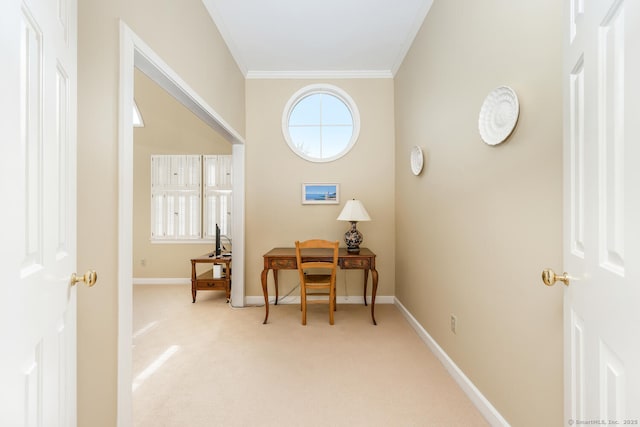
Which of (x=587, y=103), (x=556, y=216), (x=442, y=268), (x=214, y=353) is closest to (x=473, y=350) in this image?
(x=442, y=268)

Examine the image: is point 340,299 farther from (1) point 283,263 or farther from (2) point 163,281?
(2) point 163,281

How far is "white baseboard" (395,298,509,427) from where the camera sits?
63.8 inches

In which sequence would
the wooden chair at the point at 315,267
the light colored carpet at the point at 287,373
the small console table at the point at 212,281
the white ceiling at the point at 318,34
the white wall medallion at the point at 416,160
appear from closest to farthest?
the light colored carpet at the point at 287,373
the white ceiling at the point at 318,34
the white wall medallion at the point at 416,160
the wooden chair at the point at 315,267
the small console table at the point at 212,281

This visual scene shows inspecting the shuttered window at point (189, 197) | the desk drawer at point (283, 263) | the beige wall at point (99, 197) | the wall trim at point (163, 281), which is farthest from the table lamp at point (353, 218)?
the wall trim at point (163, 281)

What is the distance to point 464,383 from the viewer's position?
1.94 meters

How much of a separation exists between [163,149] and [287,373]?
163 inches

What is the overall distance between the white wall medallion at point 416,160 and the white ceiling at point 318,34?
118 cm

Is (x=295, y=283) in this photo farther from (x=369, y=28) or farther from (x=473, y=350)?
(x=369, y=28)

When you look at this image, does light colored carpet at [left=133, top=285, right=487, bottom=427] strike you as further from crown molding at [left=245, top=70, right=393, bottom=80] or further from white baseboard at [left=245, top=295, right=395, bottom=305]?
crown molding at [left=245, top=70, right=393, bottom=80]

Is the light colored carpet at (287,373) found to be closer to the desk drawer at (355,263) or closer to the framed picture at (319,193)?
the desk drawer at (355,263)

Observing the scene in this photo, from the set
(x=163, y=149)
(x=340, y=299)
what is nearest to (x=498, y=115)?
(x=340, y=299)

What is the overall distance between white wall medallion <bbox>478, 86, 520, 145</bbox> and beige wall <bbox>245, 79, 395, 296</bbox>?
212 cm

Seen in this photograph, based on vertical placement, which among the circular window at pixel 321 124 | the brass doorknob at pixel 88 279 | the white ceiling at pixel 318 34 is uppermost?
the white ceiling at pixel 318 34

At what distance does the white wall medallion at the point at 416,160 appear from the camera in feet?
9.02
